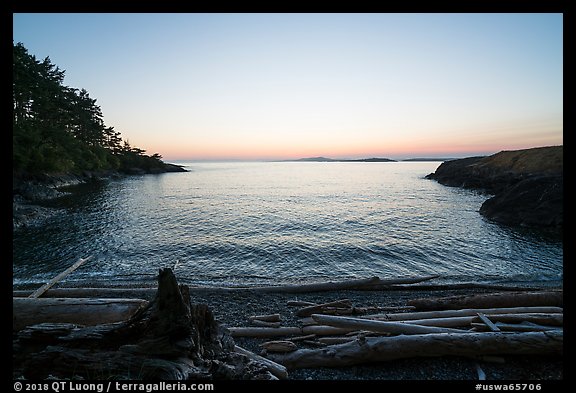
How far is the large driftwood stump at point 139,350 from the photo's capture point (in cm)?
379

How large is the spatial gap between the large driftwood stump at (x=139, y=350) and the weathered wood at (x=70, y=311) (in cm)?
217

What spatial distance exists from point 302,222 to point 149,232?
16.1m

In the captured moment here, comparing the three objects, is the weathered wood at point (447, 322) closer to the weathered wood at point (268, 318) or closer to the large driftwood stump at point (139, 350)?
the weathered wood at point (268, 318)

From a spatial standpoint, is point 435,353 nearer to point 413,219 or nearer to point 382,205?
point 413,219

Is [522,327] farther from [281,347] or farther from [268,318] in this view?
[268,318]

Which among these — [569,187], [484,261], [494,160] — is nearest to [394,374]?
[569,187]

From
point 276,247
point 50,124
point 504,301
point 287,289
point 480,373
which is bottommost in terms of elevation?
point 276,247

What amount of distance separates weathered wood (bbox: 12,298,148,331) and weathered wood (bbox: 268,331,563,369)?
419 cm

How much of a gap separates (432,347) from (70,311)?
8.39 m

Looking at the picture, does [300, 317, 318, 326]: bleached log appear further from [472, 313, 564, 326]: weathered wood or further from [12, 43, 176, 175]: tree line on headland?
[12, 43, 176, 175]: tree line on headland


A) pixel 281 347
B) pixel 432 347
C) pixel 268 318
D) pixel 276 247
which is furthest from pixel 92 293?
pixel 432 347

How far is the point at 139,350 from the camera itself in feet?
13.1

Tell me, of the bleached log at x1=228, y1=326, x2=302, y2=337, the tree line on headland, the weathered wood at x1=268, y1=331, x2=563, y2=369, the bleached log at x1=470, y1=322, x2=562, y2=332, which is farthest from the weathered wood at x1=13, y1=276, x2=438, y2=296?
the tree line on headland

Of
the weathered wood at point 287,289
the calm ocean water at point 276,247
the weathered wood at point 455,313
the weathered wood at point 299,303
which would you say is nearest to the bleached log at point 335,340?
the weathered wood at point 455,313
